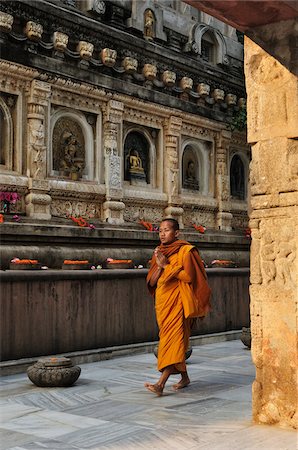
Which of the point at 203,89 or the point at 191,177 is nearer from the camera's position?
the point at 203,89

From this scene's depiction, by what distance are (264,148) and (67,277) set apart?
419 cm

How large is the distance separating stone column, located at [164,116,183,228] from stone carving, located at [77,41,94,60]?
2.67 metres

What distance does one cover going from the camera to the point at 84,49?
1141 centimetres

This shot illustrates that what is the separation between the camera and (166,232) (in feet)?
22.1

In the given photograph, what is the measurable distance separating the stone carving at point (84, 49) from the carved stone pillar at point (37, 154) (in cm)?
99

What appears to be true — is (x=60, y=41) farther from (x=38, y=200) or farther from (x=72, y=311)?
(x=72, y=311)

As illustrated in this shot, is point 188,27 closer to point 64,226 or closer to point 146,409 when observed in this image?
point 64,226

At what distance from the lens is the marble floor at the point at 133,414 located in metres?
4.55

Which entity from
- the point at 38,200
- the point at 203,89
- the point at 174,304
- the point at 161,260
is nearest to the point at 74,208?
the point at 38,200

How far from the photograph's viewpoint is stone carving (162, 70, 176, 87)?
43.4ft

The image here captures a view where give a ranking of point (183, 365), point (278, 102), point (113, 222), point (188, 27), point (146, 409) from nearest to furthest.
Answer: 1. point (278, 102)
2. point (146, 409)
3. point (183, 365)
4. point (113, 222)
5. point (188, 27)

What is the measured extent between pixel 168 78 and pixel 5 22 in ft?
13.4

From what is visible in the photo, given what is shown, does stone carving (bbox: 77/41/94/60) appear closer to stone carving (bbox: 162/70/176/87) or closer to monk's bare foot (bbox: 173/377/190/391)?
stone carving (bbox: 162/70/176/87)

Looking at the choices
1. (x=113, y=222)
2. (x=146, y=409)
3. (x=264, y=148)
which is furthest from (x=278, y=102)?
(x=113, y=222)
